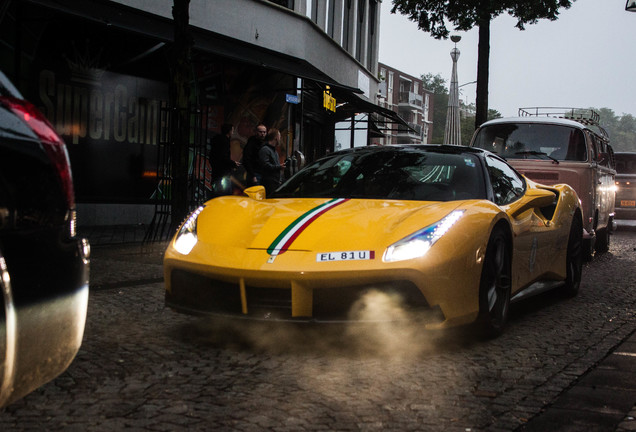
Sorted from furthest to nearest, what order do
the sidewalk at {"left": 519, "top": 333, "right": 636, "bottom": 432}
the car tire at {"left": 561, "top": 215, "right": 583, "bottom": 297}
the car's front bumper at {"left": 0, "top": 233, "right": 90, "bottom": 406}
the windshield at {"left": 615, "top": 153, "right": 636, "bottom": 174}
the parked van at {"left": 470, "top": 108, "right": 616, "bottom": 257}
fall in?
the windshield at {"left": 615, "top": 153, "right": 636, "bottom": 174} < the parked van at {"left": 470, "top": 108, "right": 616, "bottom": 257} < the car tire at {"left": 561, "top": 215, "right": 583, "bottom": 297} < the sidewalk at {"left": 519, "top": 333, "right": 636, "bottom": 432} < the car's front bumper at {"left": 0, "top": 233, "right": 90, "bottom": 406}

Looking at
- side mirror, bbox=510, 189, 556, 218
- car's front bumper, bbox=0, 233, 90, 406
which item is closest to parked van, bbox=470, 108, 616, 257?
side mirror, bbox=510, 189, 556, 218

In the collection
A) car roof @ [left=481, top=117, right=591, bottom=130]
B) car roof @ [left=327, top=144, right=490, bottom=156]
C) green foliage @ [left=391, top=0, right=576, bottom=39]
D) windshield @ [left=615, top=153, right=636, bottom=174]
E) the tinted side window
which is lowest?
the tinted side window

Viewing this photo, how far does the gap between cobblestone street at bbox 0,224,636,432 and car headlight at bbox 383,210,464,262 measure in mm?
383

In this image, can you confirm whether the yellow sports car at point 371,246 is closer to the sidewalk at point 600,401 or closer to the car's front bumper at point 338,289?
the car's front bumper at point 338,289

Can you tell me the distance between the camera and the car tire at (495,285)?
4.70 m

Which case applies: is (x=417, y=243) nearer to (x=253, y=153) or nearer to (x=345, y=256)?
(x=345, y=256)

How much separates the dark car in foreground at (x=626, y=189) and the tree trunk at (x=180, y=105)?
12.1m

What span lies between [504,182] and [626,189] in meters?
13.3

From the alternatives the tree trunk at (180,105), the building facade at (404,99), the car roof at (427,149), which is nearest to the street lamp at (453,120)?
the tree trunk at (180,105)

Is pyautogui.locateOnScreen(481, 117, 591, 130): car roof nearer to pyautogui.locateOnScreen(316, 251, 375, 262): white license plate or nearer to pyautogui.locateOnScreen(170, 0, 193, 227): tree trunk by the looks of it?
pyautogui.locateOnScreen(170, 0, 193, 227): tree trunk

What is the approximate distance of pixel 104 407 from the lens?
10.8 feet

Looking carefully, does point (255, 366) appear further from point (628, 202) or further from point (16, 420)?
point (628, 202)

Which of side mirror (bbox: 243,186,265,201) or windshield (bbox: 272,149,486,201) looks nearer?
windshield (bbox: 272,149,486,201)

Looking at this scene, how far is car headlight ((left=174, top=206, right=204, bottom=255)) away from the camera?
184 inches
